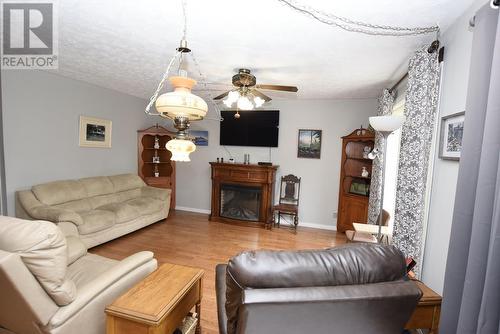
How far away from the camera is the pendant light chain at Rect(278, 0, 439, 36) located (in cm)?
176

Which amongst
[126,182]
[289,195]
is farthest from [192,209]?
[289,195]

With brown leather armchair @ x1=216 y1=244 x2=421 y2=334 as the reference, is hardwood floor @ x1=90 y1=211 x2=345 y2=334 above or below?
below

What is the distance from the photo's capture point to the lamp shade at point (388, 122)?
205 centimetres

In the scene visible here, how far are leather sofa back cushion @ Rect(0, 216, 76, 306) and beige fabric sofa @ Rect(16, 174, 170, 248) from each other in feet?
6.52

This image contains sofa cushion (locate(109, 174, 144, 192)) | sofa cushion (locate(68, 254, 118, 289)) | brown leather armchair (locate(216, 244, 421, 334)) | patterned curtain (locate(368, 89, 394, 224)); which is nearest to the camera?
brown leather armchair (locate(216, 244, 421, 334))

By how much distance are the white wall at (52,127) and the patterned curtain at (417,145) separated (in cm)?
458

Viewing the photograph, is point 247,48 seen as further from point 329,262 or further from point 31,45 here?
point 31,45

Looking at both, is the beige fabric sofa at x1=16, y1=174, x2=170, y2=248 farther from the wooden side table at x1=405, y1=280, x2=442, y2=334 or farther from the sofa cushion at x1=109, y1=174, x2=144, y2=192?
the wooden side table at x1=405, y1=280, x2=442, y2=334

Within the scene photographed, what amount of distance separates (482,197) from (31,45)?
12.8 ft

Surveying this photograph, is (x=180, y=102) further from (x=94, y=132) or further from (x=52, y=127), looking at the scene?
(x=94, y=132)

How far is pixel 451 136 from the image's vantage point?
1718mm

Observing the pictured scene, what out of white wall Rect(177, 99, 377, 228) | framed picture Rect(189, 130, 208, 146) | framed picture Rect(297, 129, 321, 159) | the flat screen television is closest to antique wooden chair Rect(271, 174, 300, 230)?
white wall Rect(177, 99, 377, 228)

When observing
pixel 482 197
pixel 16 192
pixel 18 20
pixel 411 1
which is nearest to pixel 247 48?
pixel 411 1

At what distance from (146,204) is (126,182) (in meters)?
0.67
